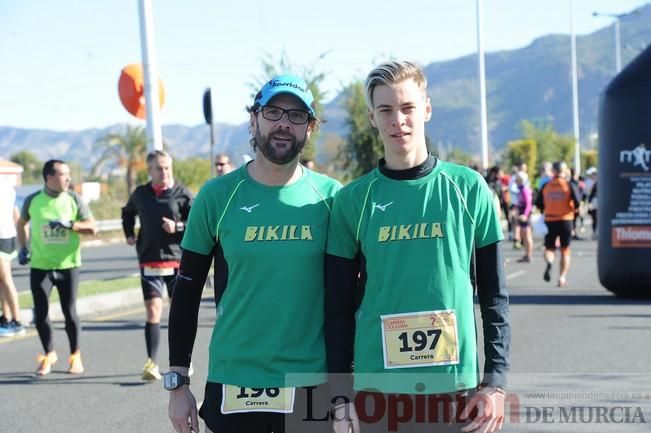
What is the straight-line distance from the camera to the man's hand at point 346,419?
127 inches

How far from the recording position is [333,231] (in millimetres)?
3379

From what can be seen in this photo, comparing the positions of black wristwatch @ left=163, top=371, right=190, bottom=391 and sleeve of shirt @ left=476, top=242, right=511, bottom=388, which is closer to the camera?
sleeve of shirt @ left=476, top=242, right=511, bottom=388

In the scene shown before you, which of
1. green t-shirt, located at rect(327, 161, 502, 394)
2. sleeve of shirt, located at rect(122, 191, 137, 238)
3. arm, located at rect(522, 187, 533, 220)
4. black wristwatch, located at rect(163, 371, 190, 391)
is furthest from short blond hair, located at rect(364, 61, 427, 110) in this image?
arm, located at rect(522, 187, 533, 220)

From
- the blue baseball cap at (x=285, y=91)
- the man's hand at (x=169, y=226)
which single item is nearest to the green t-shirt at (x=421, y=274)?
the blue baseball cap at (x=285, y=91)

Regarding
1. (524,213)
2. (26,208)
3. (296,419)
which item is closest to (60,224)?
(26,208)

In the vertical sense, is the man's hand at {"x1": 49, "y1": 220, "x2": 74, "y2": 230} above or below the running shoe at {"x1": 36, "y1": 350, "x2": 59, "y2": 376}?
above

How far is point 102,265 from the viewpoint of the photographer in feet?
71.5

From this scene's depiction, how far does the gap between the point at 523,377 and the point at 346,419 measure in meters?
4.86

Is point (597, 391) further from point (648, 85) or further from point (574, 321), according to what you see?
point (648, 85)

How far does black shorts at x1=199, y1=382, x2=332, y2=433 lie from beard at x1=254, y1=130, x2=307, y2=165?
83 centimetres

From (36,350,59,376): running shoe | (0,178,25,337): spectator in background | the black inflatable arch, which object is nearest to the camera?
(36,350,59,376): running shoe

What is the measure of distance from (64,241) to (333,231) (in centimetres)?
626

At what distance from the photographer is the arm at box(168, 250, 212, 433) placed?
141 inches

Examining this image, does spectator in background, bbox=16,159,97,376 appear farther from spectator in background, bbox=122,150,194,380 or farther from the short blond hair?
the short blond hair
